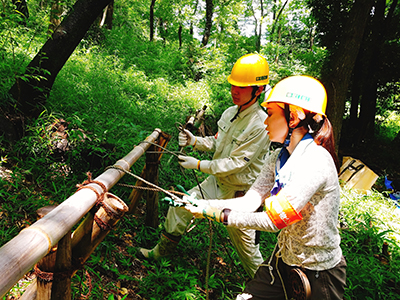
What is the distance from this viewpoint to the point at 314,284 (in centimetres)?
164

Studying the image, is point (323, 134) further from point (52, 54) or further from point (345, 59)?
point (345, 59)

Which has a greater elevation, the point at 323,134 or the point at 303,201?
the point at 323,134

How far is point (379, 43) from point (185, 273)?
10681 mm

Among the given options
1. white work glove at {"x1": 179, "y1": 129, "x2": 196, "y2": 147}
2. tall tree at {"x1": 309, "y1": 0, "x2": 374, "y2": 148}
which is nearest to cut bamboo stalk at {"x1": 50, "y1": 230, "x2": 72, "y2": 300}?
white work glove at {"x1": 179, "y1": 129, "x2": 196, "y2": 147}

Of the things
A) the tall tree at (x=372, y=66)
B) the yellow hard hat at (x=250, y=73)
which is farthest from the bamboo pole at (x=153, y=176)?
the tall tree at (x=372, y=66)

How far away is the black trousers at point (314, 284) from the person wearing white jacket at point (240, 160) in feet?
2.69

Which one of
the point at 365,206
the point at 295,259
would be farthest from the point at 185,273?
the point at 365,206

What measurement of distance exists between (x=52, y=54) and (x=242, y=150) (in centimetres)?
297

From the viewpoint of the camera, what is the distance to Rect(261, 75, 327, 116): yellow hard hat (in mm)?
1591

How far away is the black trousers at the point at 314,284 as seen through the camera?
165 centimetres

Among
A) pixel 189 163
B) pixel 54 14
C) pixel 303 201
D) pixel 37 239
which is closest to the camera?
pixel 37 239

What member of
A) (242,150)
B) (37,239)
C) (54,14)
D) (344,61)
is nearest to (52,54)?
(54,14)

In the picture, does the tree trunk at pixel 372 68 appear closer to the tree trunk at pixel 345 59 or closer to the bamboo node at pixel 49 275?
the tree trunk at pixel 345 59

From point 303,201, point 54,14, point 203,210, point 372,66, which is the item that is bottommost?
point 203,210
